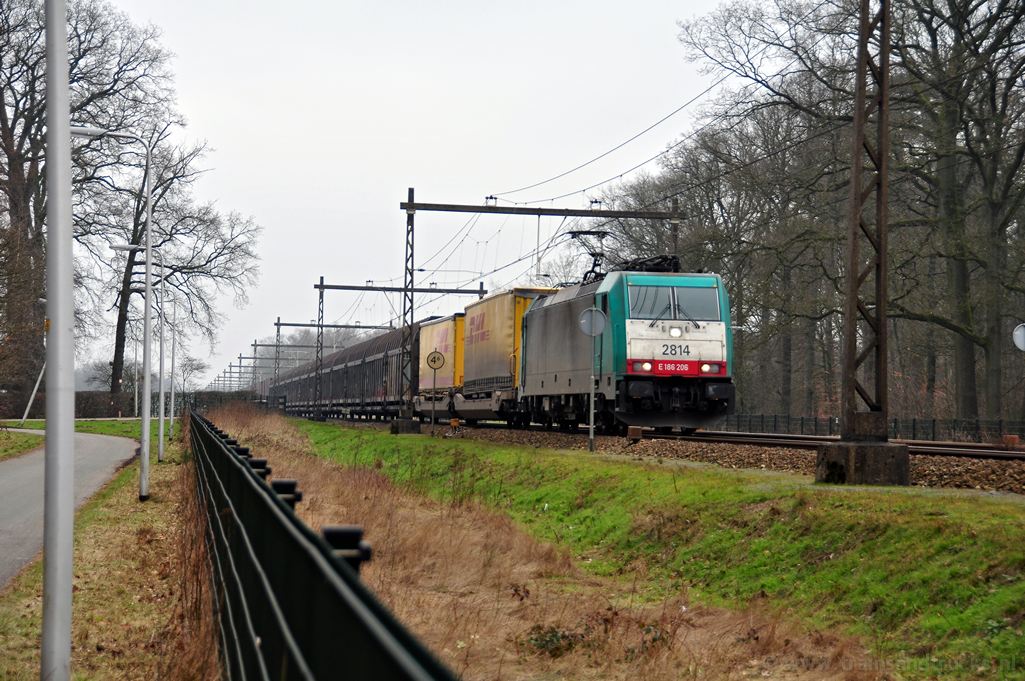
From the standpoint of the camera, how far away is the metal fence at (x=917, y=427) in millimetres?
27500

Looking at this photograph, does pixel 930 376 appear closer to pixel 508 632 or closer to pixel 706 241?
pixel 706 241

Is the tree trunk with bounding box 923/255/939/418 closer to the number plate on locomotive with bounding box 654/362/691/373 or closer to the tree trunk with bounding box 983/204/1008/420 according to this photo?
the tree trunk with bounding box 983/204/1008/420

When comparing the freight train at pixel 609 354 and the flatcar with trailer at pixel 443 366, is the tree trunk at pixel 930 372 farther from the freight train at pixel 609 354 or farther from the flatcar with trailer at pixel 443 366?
the flatcar with trailer at pixel 443 366

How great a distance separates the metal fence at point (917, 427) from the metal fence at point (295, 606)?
77.0ft

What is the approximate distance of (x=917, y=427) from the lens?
31781 millimetres

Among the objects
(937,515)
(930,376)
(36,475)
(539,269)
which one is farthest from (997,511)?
(539,269)

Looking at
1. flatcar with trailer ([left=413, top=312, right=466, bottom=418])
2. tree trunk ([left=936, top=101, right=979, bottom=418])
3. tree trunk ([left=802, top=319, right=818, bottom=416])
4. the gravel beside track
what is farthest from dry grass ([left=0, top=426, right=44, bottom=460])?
tree trunk ([left=802, top=319, right=818, bottom=416])

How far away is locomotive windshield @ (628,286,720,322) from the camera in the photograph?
2341 centimetres

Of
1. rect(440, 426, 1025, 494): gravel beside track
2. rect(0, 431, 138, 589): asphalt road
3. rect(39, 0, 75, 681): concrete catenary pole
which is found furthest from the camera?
rect(440, 426, 1025, 494): gravel beside track

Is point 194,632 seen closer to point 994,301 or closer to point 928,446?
point 928,446

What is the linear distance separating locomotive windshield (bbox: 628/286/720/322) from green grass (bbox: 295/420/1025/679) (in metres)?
5.50

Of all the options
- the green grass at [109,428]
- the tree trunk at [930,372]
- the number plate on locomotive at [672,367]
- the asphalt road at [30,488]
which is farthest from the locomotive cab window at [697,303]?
the green grass at [109,428]

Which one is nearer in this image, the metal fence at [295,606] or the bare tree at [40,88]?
the metal fence at [295,606]

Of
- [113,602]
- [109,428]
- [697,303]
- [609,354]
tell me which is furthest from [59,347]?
[109,428]
